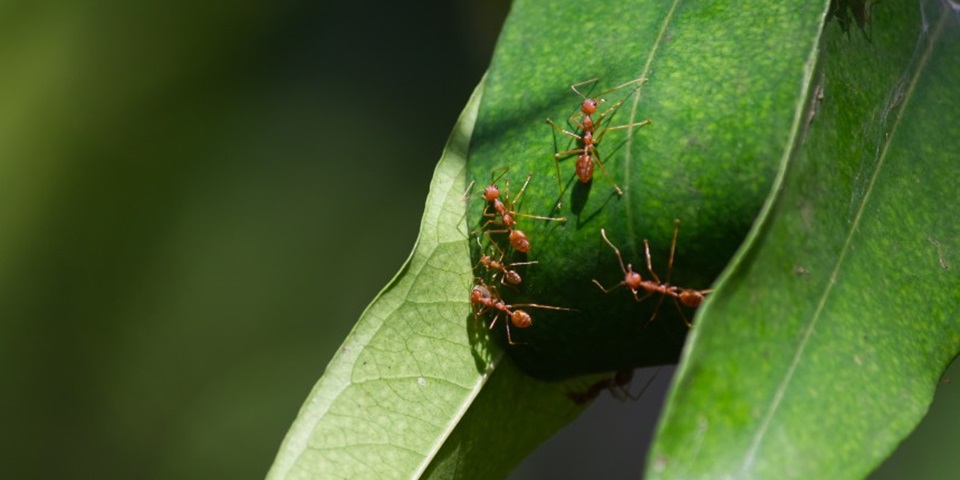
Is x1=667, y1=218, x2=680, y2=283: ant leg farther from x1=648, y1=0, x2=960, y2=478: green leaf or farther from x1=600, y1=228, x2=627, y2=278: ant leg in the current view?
x1=648, y1=0, x2=960, y2=478: green leaf

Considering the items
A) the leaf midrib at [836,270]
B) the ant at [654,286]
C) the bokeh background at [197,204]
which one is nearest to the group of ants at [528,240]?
the ant at [654,286]

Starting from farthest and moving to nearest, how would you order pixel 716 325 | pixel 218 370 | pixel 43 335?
pixel 218 370
pixel 43 335
pixel 716 325

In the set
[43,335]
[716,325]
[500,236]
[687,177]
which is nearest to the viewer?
[716,325]

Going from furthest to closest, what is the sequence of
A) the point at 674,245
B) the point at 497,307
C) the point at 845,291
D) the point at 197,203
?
the point at 197,203, the point at 497,307, the point at 674,245, the point at 845,291

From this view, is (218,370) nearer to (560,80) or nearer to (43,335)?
(43,335)

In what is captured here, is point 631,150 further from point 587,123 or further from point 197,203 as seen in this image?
point 197,203

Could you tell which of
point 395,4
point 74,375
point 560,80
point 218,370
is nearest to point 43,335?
point 74,375

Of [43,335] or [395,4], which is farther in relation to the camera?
[395,4]

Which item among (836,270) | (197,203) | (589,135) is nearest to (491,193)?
(589,135)
